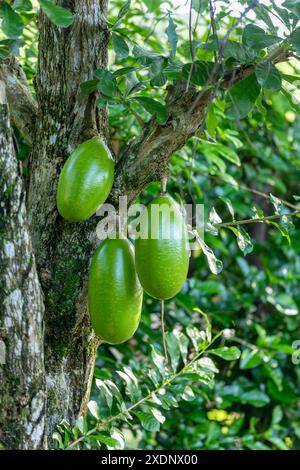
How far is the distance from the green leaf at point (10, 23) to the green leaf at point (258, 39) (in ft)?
0.79

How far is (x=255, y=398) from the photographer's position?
1.68 metres

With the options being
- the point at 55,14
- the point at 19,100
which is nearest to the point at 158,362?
the point at 19,100

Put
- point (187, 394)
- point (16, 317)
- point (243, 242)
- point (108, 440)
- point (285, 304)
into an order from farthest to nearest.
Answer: point (285, 304), point (187, 394), point (243, 242), point (108, 440), point (16, 317)

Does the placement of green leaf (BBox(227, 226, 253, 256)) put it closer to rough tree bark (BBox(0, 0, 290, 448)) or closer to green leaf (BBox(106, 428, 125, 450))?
rough tree bark (BBox(0, 0, 290, 448))

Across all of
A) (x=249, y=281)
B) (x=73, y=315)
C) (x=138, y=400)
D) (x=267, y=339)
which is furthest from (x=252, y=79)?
(x=249, y=281)

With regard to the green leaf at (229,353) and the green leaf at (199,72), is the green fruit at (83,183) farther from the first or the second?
the green leaf at (229,353)

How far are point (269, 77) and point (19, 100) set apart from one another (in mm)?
310

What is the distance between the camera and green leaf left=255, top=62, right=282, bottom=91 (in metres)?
0.74

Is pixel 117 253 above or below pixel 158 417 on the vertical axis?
above

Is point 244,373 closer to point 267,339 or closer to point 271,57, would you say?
point 267,339

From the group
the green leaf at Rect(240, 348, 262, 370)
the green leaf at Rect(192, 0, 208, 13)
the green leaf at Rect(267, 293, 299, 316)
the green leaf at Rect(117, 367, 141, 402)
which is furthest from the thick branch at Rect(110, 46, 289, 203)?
the green leaf at Rect(267, 293, 299, 316)

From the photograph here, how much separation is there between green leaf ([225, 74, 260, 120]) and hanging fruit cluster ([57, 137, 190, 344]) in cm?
13

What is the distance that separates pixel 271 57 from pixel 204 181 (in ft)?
3.47

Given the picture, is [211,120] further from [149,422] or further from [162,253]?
[149,422]
